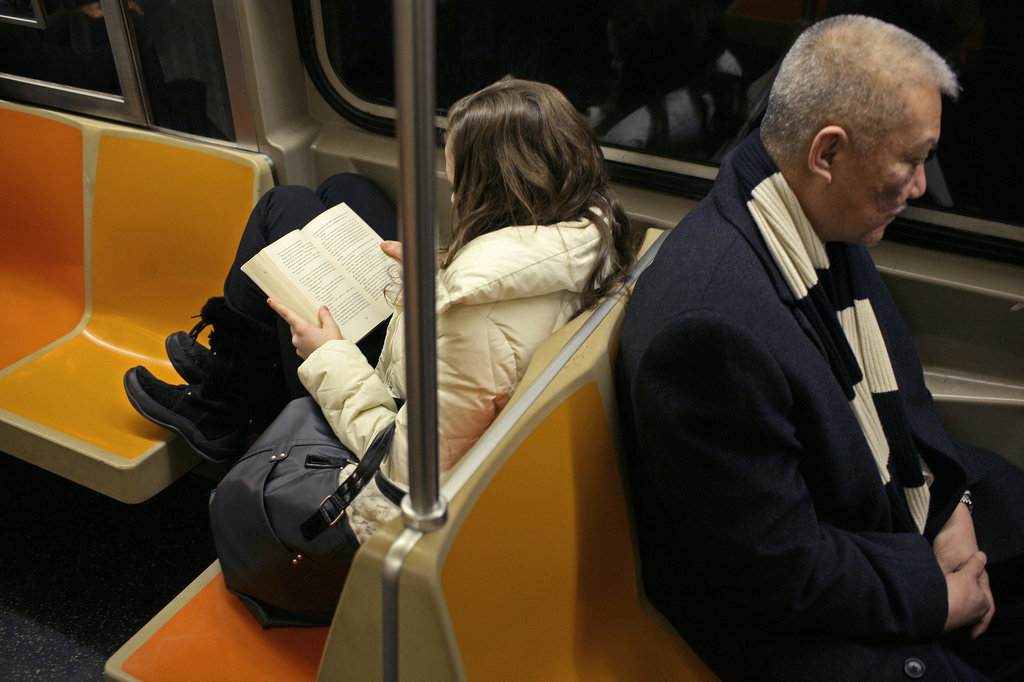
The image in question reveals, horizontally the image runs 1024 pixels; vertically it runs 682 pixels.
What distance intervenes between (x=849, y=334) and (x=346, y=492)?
2.95 ft

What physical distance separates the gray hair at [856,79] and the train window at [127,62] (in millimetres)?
1678

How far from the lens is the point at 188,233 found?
231 centimetres

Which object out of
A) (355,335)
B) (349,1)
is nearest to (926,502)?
(355,335)

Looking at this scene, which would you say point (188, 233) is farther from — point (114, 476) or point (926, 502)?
point (926, 502)

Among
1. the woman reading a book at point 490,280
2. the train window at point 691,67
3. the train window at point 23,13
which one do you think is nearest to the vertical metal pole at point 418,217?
the woman reading a book at point 490,280

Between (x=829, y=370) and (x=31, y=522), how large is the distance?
2.14 meters

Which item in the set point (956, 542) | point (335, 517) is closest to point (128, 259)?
point (335, 517)

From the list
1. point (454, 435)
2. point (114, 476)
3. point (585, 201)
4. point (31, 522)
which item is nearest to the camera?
point (454, 435)

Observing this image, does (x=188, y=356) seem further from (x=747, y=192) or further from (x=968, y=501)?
(x=968, y=501)

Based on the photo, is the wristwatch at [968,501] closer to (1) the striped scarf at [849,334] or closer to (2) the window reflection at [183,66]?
(1) the striped scarf at [849,334]

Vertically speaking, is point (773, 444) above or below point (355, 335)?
above

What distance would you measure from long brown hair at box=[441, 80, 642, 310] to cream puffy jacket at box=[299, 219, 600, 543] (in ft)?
0.14

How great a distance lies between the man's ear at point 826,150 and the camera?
1.13 m

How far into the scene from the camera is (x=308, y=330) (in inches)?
64.0
